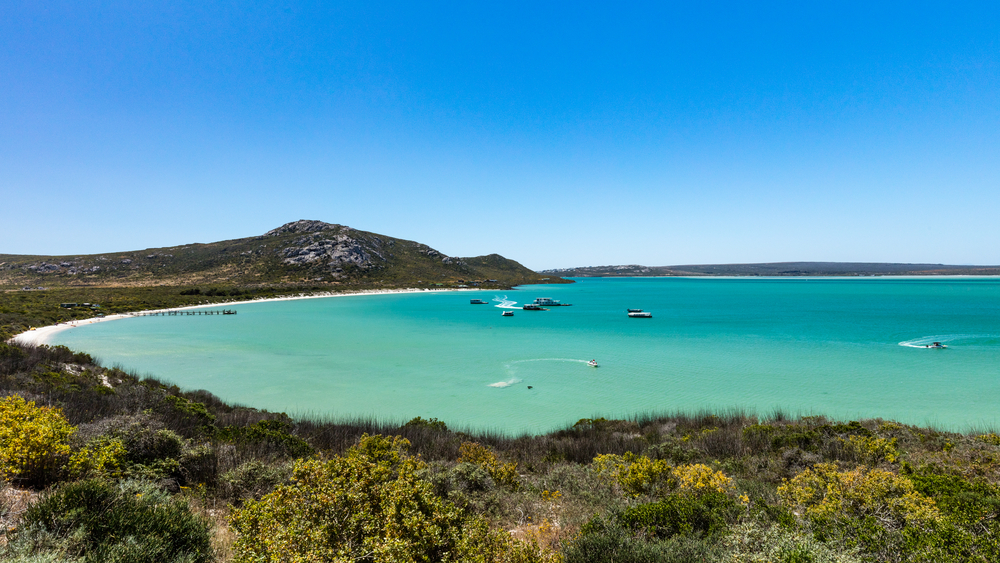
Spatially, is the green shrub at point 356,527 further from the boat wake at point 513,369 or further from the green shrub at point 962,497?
the boat wake at point 513,369

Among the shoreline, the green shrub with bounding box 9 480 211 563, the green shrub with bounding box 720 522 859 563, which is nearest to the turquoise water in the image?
the shoreline

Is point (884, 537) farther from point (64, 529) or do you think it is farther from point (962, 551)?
point (64, 529)

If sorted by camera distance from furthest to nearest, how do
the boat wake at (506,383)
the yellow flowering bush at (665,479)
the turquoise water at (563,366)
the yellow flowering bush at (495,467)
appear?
the boat wake at (506,383)
the turquoise water at (563,366)
the yellow flowering bush at (495,467)
the yellow flowering bush at (665,479)

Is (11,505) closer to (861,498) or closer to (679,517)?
(679,517)

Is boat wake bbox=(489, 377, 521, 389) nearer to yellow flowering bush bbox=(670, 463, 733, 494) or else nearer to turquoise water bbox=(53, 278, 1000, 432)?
turquoise water bbox=(53, 278, 1000, 432)

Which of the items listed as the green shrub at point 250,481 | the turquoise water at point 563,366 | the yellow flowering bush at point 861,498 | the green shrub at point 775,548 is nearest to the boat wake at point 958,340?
the turquoise water at point 563,366
